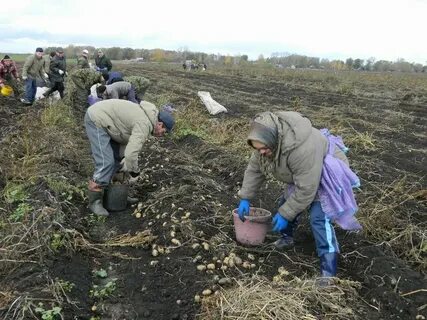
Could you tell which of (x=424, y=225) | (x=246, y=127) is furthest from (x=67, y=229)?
(x=246, y=127)

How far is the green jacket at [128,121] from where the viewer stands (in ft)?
14.7

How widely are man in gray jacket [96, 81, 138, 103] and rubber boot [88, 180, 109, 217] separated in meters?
2.59

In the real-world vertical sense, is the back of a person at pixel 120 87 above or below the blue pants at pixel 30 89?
above

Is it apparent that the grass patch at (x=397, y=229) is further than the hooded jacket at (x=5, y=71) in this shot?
No

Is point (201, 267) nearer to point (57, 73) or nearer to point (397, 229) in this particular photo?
point (397, 229)

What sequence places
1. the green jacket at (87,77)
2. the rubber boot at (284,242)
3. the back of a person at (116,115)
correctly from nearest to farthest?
1. the rubber boot at (284,242)
2. the back of a person at (116,115)
3. the green jacket at (87,77)

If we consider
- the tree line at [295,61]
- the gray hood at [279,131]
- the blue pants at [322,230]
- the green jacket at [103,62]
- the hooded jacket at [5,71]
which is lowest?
the tree line at [295,61]

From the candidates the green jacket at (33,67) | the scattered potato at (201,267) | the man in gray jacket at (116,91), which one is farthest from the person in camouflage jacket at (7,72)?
the scattered potato at (201,267)

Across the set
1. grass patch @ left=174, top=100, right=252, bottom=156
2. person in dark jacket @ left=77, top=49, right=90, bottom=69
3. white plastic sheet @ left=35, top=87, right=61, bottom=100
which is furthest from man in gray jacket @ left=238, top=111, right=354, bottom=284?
white plastic sheet @ left=35, top=87, right=61, bottom=100

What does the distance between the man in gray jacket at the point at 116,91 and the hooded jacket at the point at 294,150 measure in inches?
175

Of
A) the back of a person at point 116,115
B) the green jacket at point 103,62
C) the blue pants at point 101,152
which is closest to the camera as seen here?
the back of a person at point 116,115

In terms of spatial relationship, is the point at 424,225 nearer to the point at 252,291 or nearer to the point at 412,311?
the point at 412,311

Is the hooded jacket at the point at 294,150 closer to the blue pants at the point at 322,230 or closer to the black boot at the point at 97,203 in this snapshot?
the blue pants at the point at 322,230

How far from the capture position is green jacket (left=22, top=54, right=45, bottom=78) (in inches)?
462
